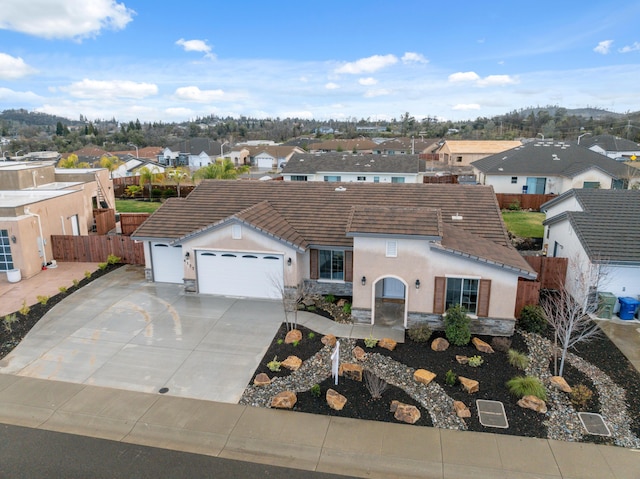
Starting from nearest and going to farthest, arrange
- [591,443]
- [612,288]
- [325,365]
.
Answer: [591,443] → [325,365] → [612,288]

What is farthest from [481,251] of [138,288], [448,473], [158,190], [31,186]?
[158,190]

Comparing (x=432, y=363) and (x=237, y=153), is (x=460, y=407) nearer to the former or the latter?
(x=432, y=363)

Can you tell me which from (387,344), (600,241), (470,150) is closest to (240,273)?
(387,344)

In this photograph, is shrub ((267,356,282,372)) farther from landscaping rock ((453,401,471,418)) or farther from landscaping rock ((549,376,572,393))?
landscaping rock ((549,376,572,393))

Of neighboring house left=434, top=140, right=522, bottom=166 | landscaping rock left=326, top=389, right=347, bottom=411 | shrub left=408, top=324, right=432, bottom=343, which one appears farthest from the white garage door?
neighboring house left=434, top=140, right=522, bottom=166

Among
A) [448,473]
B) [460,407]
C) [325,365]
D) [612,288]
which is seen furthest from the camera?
[612,288]

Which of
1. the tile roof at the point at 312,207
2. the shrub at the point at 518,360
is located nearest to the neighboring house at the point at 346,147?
the tile roof at the point at 312,207
